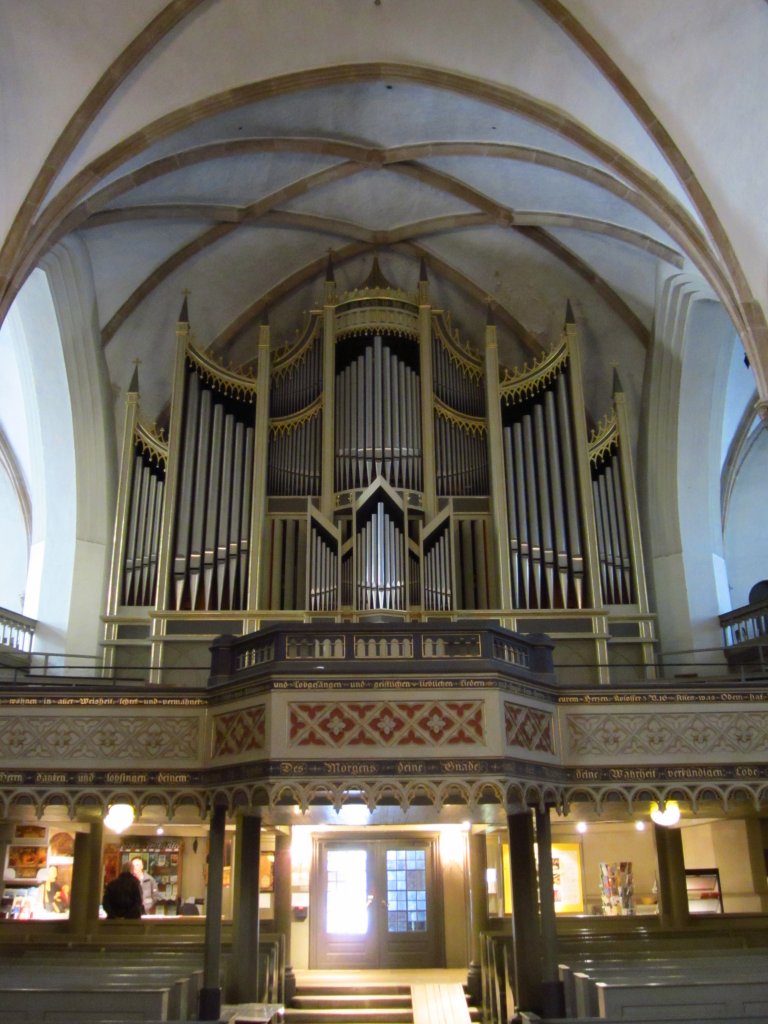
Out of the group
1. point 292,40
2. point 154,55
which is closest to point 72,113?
point 154,55

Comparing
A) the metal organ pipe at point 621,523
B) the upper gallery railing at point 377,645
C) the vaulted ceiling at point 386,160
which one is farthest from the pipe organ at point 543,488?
the upper gallery railing at point 377,645

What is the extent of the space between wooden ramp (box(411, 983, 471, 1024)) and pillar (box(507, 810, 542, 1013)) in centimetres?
158

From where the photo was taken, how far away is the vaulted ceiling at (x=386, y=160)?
33.3ft

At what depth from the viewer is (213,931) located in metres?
8.06

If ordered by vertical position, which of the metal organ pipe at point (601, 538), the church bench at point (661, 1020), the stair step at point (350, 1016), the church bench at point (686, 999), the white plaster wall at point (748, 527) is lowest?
the stair step at point (350, 1016)

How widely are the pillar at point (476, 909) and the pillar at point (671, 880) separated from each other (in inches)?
77.9

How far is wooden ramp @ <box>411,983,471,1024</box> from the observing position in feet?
31.4

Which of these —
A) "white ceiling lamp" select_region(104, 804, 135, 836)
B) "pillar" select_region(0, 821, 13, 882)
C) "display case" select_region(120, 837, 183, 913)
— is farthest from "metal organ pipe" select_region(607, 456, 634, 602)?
"pillar" select_region(0, 821, 13, 882)

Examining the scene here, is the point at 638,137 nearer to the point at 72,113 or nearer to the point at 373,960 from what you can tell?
the point at 72,113

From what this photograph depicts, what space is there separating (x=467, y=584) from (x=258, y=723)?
17.7 ft

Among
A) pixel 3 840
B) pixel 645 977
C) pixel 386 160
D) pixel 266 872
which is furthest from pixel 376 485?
pixel 645 977

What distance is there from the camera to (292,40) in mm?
11156

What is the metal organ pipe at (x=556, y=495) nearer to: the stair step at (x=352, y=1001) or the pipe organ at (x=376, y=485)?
the pipe organ at (x=376, y=485)

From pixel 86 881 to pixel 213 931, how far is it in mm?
3316
